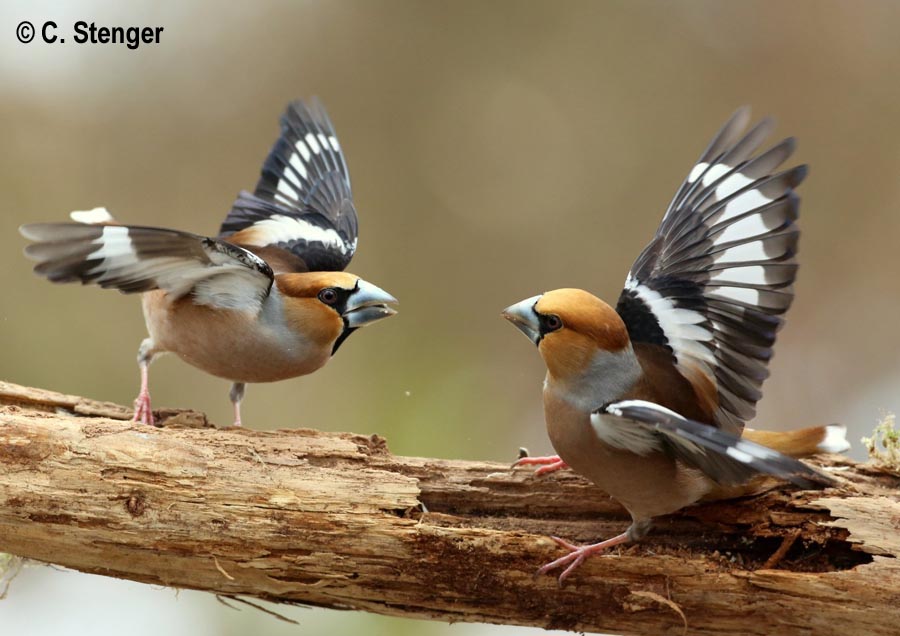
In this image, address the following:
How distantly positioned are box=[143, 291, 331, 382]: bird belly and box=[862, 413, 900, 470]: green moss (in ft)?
7.09

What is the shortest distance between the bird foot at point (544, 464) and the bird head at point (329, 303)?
81 cm

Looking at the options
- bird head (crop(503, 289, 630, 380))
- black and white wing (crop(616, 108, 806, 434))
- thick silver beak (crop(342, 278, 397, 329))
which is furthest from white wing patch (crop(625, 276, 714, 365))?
thick silver beak (crop(342, 278, 397, 329))

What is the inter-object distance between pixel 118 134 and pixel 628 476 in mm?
5213

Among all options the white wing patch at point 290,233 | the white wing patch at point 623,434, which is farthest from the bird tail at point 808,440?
the white wing patch at point 290,233

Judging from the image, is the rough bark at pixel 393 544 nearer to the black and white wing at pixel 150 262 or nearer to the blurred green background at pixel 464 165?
the black and white wing at pixel 150 262

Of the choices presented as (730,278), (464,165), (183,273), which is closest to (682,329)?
(730,278)

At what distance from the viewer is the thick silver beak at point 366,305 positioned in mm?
3924

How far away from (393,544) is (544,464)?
0.71 metres

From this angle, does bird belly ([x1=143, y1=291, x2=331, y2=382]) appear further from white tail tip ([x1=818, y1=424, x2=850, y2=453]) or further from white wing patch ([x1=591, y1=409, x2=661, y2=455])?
white tail tip ([x1=818, y1=424, x2=850, y2=453])

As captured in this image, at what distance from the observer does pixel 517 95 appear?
7527 millimetres

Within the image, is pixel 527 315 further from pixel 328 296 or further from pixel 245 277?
pixel 245 277

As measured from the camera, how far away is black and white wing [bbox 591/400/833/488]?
2590 mm

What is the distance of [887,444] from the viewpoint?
11.7 feet

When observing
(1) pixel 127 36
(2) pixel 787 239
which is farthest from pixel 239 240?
(1) pixel 127 36
